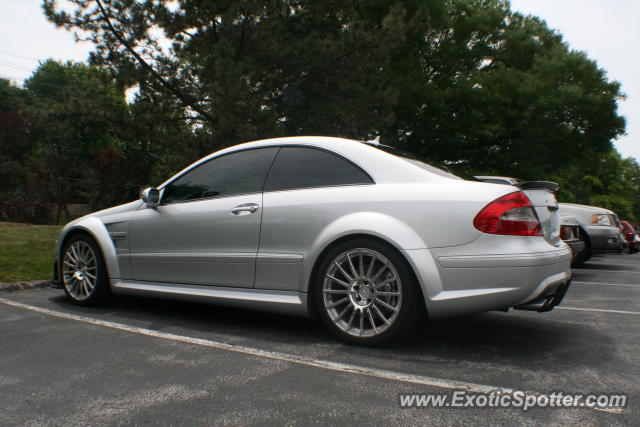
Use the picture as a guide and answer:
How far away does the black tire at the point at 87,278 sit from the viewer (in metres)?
5.18

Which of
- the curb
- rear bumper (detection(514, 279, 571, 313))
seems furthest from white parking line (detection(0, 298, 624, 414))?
the curb

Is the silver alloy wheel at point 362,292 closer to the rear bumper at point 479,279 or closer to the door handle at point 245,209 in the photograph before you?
the rear bumper at point 479,279

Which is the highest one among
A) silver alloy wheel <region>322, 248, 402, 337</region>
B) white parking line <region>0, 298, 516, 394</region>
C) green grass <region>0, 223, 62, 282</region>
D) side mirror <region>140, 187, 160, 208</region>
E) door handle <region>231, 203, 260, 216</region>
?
side mirror <region>140, 187, 160, 208</region>

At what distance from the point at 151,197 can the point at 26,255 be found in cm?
468

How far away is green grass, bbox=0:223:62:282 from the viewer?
697cm

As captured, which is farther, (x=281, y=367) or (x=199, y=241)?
(x=199, y=241)

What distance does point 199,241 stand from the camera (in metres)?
4.55

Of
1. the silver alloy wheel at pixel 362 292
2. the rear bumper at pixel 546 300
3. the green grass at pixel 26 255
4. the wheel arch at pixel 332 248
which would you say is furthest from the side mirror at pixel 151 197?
the rear bumper at pixel 546 300

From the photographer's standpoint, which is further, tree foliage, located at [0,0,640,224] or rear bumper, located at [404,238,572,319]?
tree foliage, located at [0,0,640,224]

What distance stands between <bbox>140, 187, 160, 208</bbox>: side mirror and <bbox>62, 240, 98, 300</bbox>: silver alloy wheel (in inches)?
33.2

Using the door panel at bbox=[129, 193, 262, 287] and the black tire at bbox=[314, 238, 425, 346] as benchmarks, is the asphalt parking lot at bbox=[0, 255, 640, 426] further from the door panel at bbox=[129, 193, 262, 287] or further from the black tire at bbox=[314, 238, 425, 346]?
the door panel at bbox=[129, 193, 262, 287]

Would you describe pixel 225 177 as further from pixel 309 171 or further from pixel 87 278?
pixel 87 278

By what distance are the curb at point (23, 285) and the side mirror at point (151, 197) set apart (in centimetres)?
264

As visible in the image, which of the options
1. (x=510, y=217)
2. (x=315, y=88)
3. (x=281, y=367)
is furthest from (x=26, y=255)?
(x=315, y=88)
